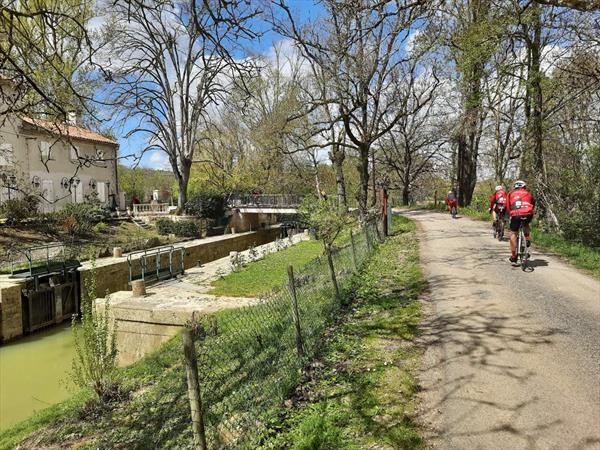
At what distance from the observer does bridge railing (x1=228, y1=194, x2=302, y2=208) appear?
39.5 metres

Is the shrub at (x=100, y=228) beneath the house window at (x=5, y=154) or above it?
beneath

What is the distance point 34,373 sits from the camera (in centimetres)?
1193

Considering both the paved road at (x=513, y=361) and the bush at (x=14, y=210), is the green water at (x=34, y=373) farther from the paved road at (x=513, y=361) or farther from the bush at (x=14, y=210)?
the bush at (x=14, y=210)

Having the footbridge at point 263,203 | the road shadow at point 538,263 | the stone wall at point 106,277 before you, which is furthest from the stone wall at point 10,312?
the footbridge at point 263,203

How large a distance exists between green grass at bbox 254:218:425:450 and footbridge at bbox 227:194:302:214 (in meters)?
31.4

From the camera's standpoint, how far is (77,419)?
6363 mm

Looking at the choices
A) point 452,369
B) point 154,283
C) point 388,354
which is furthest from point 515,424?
point 154,283

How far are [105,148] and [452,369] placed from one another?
1552 inches

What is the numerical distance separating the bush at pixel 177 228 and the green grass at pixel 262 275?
10.8 meters

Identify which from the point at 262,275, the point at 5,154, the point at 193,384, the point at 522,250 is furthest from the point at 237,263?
the point at 193,384

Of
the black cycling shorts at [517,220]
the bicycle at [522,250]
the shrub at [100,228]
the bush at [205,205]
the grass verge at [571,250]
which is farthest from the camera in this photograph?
the bush at [205,205]

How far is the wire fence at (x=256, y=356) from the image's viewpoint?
384cm

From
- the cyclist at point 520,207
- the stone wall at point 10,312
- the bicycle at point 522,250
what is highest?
the cyclist at point 520,207

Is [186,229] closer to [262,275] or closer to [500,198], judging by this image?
[262,275]
